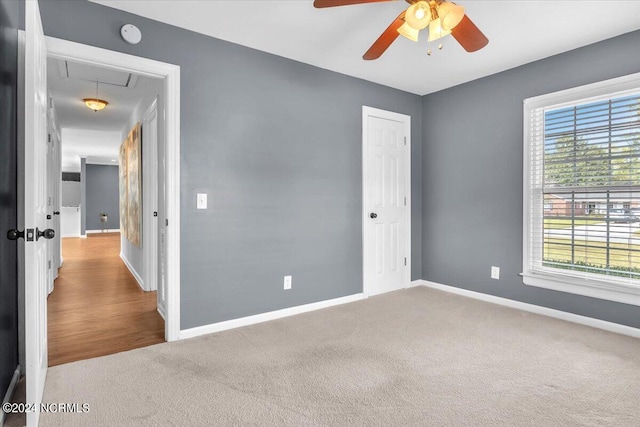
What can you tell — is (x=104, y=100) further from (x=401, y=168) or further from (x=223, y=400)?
(x=223, y=400)

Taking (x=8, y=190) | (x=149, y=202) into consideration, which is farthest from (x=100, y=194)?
(x=8, y=190)

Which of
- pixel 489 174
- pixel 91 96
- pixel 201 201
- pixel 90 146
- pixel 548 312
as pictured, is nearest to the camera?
pixel 201 201

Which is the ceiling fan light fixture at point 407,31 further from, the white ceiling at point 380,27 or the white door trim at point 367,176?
the white door trim at point 367,176

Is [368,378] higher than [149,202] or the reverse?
the reverse

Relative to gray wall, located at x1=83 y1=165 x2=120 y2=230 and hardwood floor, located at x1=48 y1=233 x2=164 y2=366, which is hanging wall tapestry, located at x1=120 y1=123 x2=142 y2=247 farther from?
gray wall, located at x1=83 y1=165 x2=120 y2=230

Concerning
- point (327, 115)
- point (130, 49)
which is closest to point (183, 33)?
point (130, 49)

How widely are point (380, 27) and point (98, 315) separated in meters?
3.63

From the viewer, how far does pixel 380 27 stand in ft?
9.01

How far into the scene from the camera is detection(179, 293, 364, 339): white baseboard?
2.81 m

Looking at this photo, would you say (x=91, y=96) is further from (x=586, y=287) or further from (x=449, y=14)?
(x=586, y=287)

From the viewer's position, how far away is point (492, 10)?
8.17 feet

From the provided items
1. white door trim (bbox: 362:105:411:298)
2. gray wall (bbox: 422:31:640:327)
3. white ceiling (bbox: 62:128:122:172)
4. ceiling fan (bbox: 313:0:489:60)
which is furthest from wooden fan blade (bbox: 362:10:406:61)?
white ceiling (bbox: 62:128:122:172)

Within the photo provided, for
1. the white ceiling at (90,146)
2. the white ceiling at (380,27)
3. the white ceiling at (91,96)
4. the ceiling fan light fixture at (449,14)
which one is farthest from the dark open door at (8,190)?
the white ceiling at (90,146)

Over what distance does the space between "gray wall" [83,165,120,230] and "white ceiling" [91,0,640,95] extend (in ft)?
38.0
